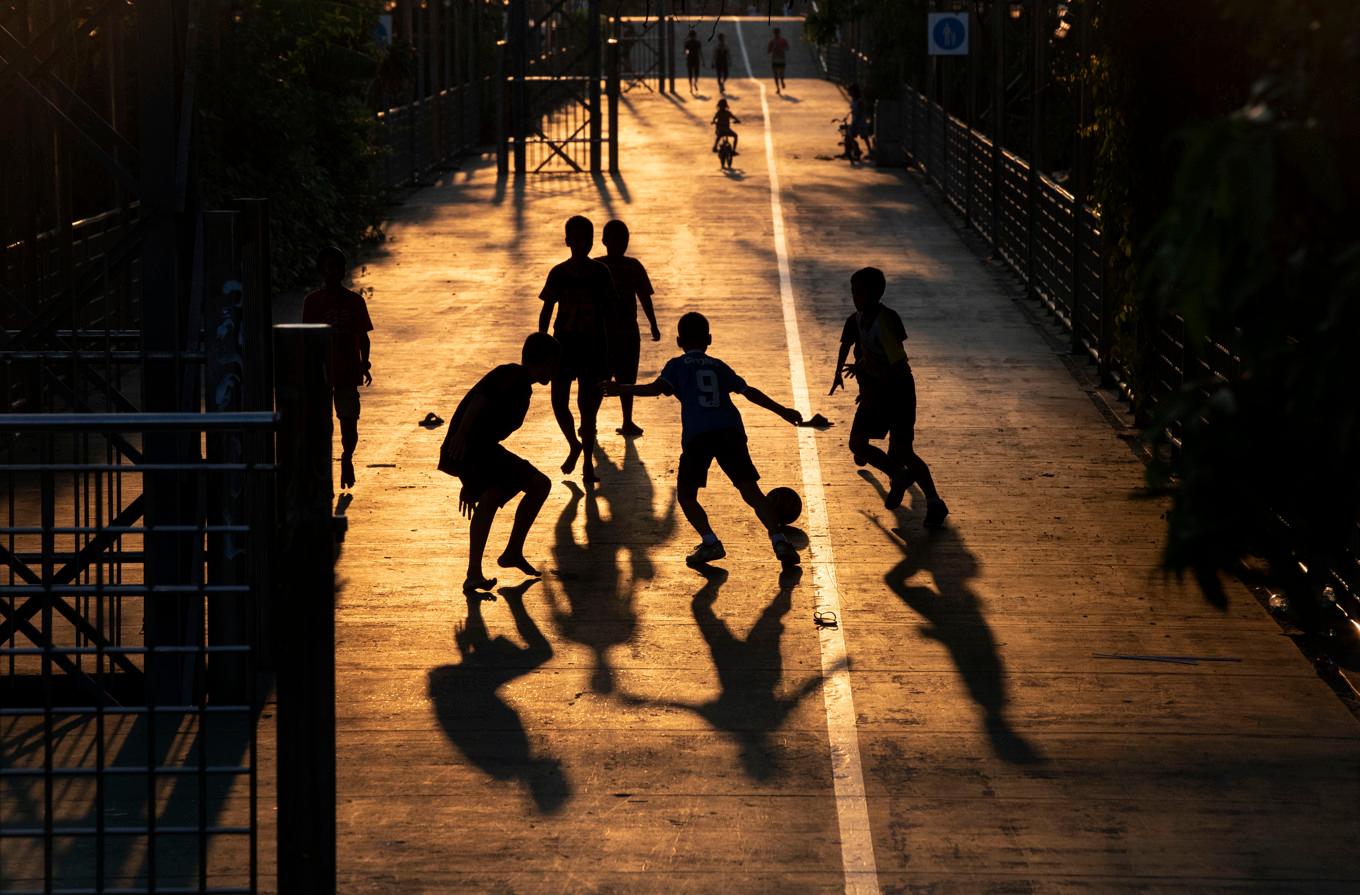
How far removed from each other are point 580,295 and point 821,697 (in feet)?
18.4

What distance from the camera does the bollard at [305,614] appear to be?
17.5ft

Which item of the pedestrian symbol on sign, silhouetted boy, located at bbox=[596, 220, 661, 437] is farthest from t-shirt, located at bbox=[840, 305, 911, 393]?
the pedestrian symbol on sign

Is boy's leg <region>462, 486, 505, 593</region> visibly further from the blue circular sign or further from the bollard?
the blue circular sign

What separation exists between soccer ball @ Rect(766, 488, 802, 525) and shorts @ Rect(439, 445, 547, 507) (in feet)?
5.18

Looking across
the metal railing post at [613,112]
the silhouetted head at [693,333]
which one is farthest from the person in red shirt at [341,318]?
the metal railing post at [613,112]

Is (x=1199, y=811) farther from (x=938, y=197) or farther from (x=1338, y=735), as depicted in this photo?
(x=938, y=197)

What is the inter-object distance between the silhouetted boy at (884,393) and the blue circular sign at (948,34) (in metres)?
20.8

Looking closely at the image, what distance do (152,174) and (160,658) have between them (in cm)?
216

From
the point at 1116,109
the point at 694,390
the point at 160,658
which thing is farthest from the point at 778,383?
the point at 160,658

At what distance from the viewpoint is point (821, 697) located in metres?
9.32

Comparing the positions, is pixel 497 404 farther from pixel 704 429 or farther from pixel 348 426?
pixel 348 426

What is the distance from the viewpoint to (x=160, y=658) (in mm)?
9133

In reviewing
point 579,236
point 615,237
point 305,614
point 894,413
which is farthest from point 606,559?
point 305,614

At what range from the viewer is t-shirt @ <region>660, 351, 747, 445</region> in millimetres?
11742
